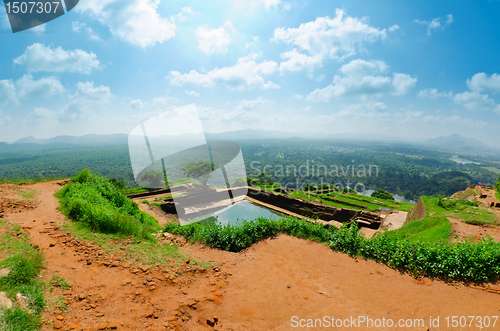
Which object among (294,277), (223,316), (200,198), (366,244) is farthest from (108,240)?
(200,198)

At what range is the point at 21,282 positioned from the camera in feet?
9.43

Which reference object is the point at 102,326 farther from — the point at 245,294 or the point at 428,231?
the point at 428,231

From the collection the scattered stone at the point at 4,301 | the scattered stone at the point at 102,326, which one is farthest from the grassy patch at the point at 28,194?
the scattered stone at the point at 102,326

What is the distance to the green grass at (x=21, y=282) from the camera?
225 cm

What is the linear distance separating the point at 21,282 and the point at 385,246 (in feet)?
22.9

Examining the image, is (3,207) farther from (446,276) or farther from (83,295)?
(446,276)

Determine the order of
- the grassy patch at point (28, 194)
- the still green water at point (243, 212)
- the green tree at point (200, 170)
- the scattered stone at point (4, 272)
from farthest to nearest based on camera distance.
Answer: the green tree at point (200, 170) < the still green water at point (243, 212) < the grassy patch at point (28, 194) < the scattered stone at point (4, 272)

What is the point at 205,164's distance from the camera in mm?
24156

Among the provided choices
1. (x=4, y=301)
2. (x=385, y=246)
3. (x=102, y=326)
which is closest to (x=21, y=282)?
(x=4, y=301)

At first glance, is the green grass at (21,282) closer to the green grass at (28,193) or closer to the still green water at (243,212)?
the green grass at (28,193)

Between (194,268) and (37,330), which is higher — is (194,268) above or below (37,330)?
below

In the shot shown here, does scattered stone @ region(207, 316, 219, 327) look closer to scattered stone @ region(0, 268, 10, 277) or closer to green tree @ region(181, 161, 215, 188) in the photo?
scattered stone @ region(0, 268, 10, 277)

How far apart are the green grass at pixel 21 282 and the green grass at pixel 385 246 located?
3.44 meters

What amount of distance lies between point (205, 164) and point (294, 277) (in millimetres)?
20973
